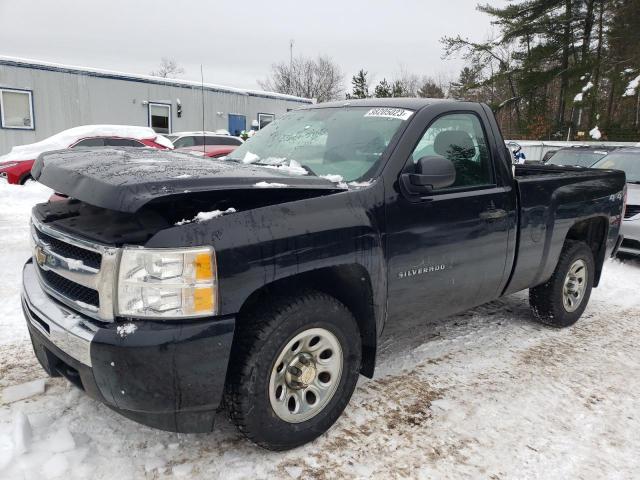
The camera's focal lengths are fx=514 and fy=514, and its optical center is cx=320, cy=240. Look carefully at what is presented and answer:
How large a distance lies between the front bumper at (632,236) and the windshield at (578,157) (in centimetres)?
288

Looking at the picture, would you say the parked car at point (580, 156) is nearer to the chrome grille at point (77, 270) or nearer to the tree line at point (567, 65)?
the chrome grille at point (77, 270)

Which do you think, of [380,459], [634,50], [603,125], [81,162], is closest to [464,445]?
[380,459]

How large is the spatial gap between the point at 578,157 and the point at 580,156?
0.04 metres

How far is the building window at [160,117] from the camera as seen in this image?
72.4 feet

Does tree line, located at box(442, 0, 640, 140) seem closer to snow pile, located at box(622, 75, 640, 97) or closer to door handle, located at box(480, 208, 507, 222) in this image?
snow pile, located at box(622, 75, 640, 97)

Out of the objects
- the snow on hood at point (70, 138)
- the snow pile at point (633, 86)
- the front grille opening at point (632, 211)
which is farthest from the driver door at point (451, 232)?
the snow pile at point (633, 86)

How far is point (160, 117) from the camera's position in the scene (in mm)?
22484

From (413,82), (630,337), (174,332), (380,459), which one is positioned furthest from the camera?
(413,82)

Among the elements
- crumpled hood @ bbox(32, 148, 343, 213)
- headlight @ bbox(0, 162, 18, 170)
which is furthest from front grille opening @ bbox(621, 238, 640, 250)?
headlight @ bbox(0, 162, 18, 170)

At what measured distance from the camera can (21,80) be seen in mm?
18547

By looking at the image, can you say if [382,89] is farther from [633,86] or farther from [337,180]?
[337,180]

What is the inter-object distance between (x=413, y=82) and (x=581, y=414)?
62905 millimetres

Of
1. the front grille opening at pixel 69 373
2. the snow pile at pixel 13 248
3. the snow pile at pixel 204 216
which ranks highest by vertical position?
the snow pile at pixel 204 216

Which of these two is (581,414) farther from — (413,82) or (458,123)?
(413,82)
